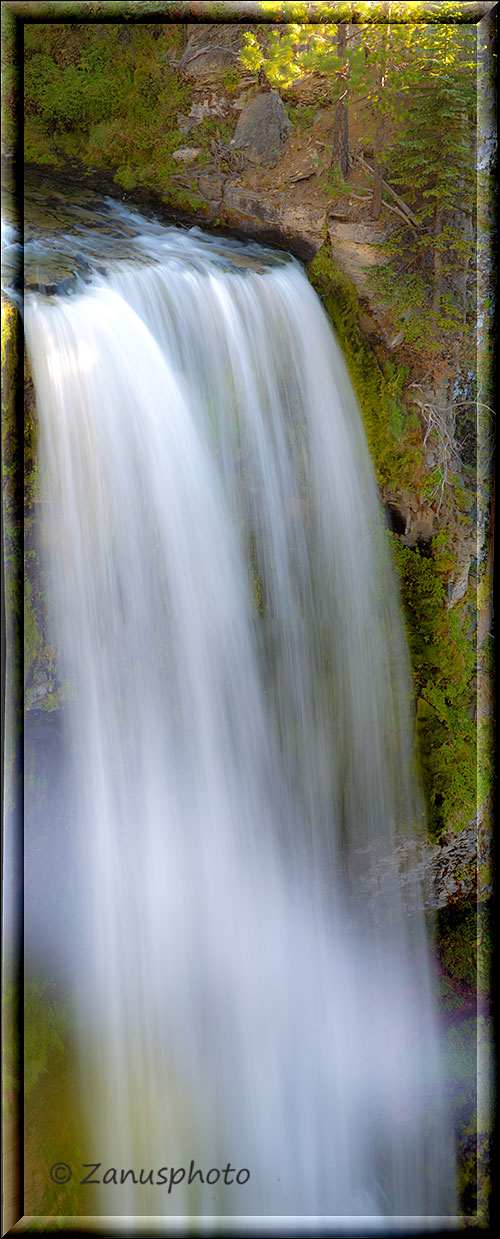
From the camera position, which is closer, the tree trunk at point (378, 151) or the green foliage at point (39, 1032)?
the green foliage at point (39, 1032)

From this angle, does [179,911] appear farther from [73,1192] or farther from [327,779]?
[73,1192]

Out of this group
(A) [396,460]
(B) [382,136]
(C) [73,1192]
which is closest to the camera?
(C) [73,1192]

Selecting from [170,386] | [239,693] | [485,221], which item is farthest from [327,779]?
[485,221]

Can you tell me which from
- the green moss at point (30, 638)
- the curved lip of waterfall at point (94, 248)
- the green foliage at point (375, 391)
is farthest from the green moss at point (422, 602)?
the green moss at point (30, 638)

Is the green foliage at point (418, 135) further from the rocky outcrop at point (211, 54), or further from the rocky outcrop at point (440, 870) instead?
the rocky outcrop at point (440, 870)

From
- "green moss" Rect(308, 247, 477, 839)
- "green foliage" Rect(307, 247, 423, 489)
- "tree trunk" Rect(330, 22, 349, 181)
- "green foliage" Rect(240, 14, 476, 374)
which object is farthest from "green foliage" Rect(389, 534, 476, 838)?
"tree trunk" Rect(330, 22, 349, 181)

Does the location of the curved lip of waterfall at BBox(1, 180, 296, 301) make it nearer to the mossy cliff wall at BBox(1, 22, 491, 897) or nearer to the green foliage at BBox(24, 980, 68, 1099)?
the mossy cliff wall at BBox(1, 22, 491, 897)
